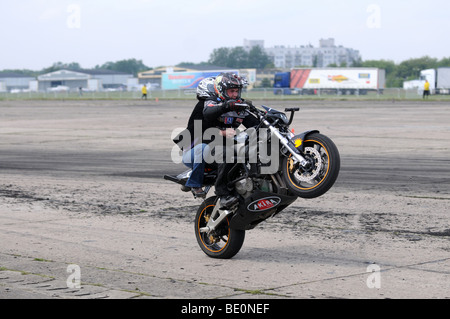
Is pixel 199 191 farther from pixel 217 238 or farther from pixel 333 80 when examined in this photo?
pixel 333 80

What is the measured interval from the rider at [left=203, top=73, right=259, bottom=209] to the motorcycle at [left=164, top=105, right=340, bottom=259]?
0.24 ft

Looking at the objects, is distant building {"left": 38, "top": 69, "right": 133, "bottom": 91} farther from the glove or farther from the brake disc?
the brake disc

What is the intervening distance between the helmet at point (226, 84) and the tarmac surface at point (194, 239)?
67.4 inches

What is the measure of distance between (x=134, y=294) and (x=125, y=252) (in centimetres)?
179

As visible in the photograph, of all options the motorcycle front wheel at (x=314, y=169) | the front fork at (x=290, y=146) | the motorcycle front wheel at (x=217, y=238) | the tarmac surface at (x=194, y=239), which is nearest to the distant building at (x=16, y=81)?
the tarmac surface at (x=194, y=239)

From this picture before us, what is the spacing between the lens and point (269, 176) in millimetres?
7148

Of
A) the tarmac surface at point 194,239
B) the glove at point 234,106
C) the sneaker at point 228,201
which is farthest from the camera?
the sneaker at point 228,201

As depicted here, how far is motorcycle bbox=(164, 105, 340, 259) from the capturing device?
6832 mm

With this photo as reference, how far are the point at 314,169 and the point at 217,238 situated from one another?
4.68ft

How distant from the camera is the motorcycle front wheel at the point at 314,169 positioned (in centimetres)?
674

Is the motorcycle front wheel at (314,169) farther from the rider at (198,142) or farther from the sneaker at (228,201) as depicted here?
the rider at (198,142)

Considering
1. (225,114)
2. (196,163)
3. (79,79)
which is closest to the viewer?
(225,114)

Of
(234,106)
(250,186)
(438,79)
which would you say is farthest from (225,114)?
(438,79)
